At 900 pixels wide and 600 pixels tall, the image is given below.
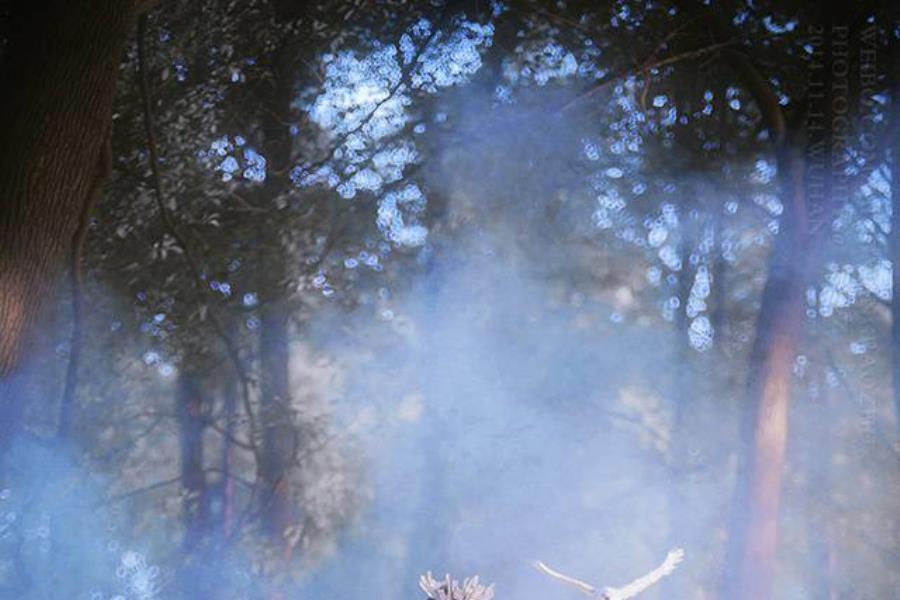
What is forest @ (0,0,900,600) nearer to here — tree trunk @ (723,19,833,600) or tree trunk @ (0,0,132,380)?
tree trunk @ (723,19,833,600)

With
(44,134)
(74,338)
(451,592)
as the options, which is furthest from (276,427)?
(44,134)

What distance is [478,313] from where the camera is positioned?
183 inches

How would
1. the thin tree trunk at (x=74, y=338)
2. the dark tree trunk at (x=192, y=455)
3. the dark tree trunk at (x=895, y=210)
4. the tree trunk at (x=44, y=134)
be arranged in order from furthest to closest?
1. the dark tree trunk at (x=895, y=210)
2. the dark tree trunk at (x=192, y=455)
3. the thin tree trunk at (x=74, y=338)
4. the tree trunk at (x=44, y=134)

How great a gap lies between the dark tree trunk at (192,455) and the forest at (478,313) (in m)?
0.01

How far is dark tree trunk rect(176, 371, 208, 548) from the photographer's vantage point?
4.23 meters

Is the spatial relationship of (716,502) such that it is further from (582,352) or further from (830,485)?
(582,352)

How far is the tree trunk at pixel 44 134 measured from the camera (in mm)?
2824

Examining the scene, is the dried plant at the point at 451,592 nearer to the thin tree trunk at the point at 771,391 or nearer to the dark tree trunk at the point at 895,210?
the thin tree trunk at the point at 771,391

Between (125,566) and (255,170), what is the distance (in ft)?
6.47

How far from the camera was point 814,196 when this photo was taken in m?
4.53

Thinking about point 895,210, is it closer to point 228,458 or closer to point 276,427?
point 276,427

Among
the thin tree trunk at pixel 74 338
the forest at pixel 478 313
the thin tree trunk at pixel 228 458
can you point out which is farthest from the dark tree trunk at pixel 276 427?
the thin tree trunk at pixel 74 338

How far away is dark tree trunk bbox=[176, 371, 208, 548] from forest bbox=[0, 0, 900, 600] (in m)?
0.01

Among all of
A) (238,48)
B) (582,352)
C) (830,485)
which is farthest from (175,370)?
(830,485)
